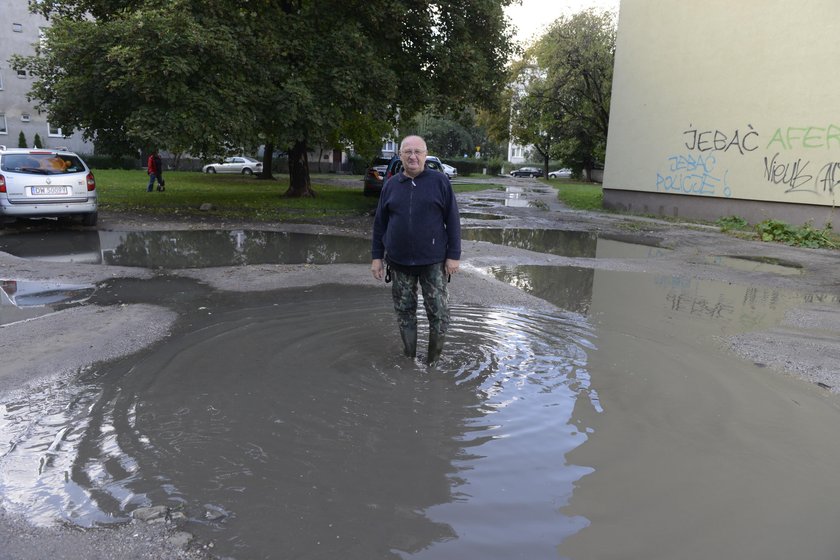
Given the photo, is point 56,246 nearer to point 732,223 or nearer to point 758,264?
point 758,264

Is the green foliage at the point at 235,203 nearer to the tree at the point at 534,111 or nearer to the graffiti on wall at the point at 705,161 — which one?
the graffiti on wall at the point at 705,161

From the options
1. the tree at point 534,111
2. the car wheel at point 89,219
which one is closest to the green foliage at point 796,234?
the car wheel at point 89,219

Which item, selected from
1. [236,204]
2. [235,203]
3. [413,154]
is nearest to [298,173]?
[235,203]

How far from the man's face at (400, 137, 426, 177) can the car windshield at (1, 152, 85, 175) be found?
10411mm

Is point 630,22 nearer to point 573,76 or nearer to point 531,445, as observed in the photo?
point 573,76

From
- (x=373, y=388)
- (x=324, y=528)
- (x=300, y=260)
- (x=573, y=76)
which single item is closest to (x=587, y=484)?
(x=324, y=528)

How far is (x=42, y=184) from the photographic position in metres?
12.0

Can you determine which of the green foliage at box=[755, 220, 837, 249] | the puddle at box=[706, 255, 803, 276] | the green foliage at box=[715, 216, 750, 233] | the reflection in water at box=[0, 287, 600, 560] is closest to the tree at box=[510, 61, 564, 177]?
the green foliage at box=[715, 216, 750, 233]

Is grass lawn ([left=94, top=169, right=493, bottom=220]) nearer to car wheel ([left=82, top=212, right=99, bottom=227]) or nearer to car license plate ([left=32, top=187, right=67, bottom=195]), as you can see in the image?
car wheel ([left=82, top=212, right=99, bottom=227])

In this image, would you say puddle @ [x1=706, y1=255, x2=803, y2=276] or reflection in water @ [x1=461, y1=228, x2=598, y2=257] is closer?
puddle @ [x1=706, y1=255, x2=803, y2=276]

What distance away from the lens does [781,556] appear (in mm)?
2812

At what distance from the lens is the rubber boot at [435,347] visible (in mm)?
5273

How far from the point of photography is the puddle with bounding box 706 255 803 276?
425 inches

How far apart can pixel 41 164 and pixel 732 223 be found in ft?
56.3
